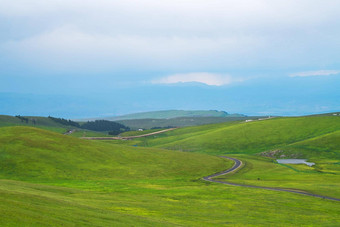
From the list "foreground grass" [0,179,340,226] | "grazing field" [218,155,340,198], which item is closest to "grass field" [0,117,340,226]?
"foreground grass" [0,179,340,226]

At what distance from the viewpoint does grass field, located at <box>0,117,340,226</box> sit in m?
45.0

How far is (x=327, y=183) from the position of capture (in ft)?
322

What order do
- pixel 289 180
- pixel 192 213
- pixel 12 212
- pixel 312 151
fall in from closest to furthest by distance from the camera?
pixel 12 212
pixel 192 213
pixel 289 180
pixel 312 151

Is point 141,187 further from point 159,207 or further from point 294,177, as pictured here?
point 294,177

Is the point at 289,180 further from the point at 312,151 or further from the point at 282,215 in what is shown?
the point at 312,151

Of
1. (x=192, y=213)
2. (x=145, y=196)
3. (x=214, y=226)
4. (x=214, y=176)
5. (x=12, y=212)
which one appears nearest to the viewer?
(x=12, y=212)

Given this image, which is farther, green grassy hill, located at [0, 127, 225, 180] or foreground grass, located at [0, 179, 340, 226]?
green grassy hill, located at [0, 127, 225, 180]

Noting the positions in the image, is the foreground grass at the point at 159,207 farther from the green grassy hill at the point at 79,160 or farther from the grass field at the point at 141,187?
the green grassy hill at the point at 79,160

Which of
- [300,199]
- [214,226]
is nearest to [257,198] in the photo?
[300,199]

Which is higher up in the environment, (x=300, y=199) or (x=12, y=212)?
(x=12, y=212)

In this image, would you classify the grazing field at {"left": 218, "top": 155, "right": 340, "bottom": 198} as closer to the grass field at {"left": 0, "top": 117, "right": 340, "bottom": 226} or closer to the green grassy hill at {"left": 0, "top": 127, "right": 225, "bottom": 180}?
the grass field at {"left": 0, "top": 117, "right": 340, "bottom": 226}

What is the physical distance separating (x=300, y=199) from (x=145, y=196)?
3217 centimetres

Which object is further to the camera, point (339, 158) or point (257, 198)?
point (339, 158)

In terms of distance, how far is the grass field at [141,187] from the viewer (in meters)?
45.0
